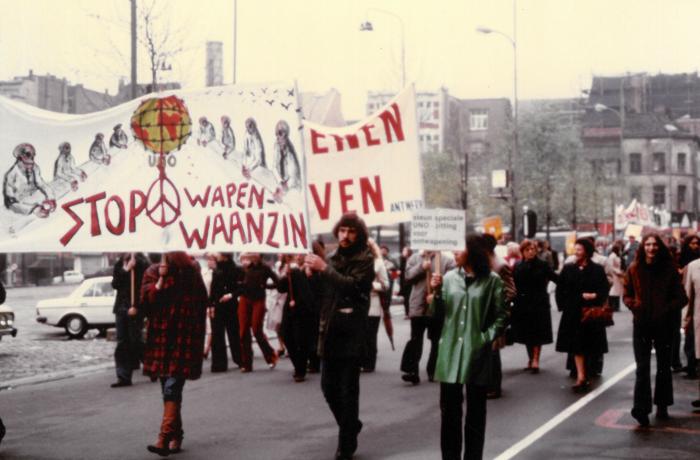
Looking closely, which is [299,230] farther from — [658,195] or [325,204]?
[658,195]

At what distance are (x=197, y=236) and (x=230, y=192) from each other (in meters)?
0.42

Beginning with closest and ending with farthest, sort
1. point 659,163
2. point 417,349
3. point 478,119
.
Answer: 1. point 417,349
2. point 659,163
3. point 478,119

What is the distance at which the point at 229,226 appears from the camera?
8781mm

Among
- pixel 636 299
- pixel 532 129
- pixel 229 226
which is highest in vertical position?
pixel 532 129

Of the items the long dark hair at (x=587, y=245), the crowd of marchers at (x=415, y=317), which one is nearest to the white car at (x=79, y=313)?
the crowd of marchers at (x=415, y=317)

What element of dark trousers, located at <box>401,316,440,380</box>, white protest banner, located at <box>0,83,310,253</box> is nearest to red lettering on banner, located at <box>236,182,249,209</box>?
white protest banner, located at <box>0,83,310,253</box>

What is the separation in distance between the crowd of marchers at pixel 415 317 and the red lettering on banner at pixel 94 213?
2.33 feet

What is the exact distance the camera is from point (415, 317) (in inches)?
563

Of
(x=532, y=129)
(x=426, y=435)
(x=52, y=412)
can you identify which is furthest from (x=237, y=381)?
(x=532, y=129)

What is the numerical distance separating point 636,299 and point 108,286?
16.8 metres

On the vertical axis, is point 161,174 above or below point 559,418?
above

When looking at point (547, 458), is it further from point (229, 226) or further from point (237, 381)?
point (237, 381)

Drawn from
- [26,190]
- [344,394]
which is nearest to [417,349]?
[344,394]

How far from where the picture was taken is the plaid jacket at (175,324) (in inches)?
363
